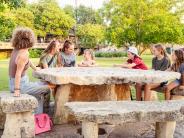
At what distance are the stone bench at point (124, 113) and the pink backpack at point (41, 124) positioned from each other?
3.29 ft

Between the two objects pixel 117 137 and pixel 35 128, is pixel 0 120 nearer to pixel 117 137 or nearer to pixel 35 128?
pixel 35 128

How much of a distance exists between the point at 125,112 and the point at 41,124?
166 cm

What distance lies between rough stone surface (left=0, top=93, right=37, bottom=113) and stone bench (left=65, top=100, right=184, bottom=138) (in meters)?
0.57

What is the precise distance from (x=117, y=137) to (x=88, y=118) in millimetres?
1131

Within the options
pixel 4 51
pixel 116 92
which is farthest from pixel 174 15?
pixel 116 92

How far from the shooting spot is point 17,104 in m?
5.37

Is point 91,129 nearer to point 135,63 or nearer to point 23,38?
point 23,38

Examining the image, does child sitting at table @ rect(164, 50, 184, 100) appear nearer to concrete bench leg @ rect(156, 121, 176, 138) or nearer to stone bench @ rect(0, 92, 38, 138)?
concrete bench leg @ rect(156, 121, 176, 138)

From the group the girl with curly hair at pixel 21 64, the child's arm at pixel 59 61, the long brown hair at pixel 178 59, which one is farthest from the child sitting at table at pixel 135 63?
the girl with curly hair at pixel 21 64

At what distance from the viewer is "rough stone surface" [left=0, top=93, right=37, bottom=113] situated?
534 cm

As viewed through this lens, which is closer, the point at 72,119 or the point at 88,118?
the point at 88,118

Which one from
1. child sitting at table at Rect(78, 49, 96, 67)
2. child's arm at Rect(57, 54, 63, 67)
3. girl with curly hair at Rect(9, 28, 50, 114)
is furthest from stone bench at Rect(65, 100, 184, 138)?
child sitting at table at Rect(78, 49, 96, 67)

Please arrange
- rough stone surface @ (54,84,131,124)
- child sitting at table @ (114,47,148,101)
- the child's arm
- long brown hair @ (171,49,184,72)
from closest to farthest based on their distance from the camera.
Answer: rough stone surface @ (54,84,131,124), long brown hair @ (171,49,184,72), child sitting at table @ (114,47,148,101), the child's arm

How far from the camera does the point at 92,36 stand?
204ft
